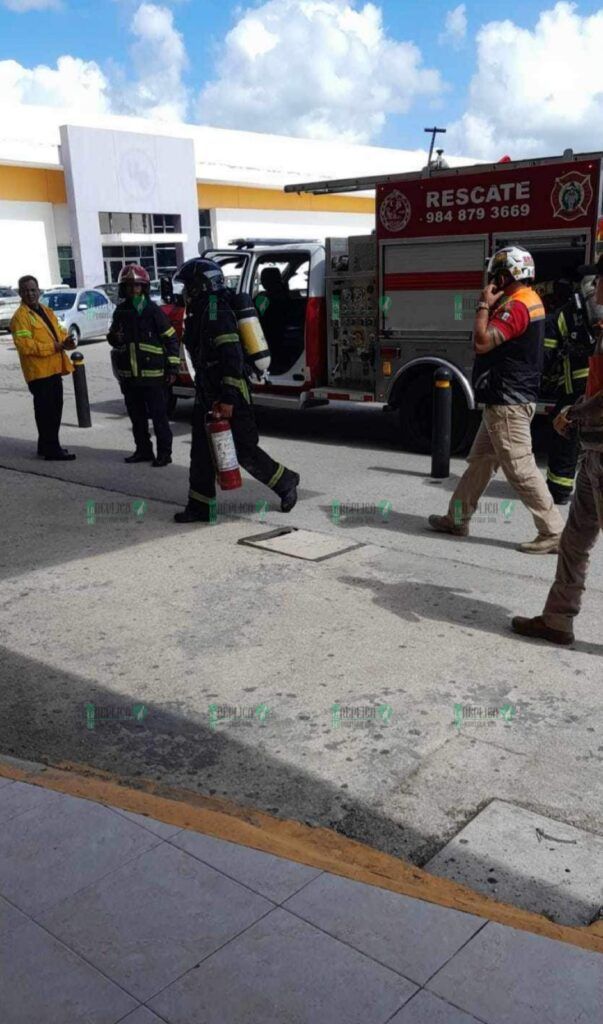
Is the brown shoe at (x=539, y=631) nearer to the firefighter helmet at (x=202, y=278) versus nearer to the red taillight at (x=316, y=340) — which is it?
the firefighter helmet at (x=202, y=278)

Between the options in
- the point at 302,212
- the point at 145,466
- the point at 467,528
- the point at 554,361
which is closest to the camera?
the point at 467,528

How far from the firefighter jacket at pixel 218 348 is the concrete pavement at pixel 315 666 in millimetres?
1033

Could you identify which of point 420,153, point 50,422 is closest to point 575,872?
point 50,422

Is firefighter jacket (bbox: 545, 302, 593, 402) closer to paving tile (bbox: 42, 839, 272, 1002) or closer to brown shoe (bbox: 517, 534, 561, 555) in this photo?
brown shoe (bbox: 517, 534, 561, 555)

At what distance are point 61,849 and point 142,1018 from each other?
30.3 inches

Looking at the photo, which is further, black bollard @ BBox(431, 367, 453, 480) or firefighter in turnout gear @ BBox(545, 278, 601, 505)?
black bollard @ BBox(431, 367, 453, 480)

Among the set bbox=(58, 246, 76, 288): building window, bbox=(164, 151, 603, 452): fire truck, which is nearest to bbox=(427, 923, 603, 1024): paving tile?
bbox=(164, 151, 603, 452): fire truck

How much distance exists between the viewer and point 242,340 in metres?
6.61

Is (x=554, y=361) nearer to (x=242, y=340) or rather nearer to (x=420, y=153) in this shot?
(x=242, y=340)

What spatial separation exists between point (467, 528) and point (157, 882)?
14.1ft

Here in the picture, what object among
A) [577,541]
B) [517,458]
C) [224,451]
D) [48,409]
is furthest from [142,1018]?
[48,409]

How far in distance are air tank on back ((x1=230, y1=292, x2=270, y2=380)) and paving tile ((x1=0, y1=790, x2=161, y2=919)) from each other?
13.6ft

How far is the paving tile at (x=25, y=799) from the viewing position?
9.89 feet

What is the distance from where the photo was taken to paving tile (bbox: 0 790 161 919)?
8.53 ft
